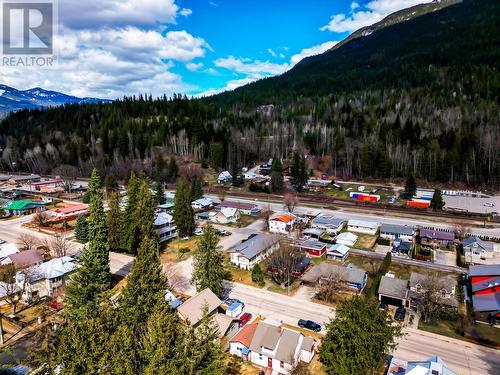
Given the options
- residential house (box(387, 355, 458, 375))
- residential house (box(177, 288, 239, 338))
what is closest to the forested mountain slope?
residential house (box(177, 288, 239, 338))

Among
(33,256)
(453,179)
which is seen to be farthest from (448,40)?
(33,256)

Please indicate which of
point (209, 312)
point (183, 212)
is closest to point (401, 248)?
point (209, 312)

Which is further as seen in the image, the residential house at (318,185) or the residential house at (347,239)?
the residential house at (318,185)

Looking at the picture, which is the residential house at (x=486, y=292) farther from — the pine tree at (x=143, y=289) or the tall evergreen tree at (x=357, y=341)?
the pine tree at (x=143, y=289)

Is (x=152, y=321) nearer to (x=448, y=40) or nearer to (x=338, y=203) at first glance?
(x=338, y=203)

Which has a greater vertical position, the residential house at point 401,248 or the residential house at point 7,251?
the residential house at point 401,248

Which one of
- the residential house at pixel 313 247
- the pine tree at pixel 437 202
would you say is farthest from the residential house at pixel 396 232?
the pine tree at pixel 437 202
